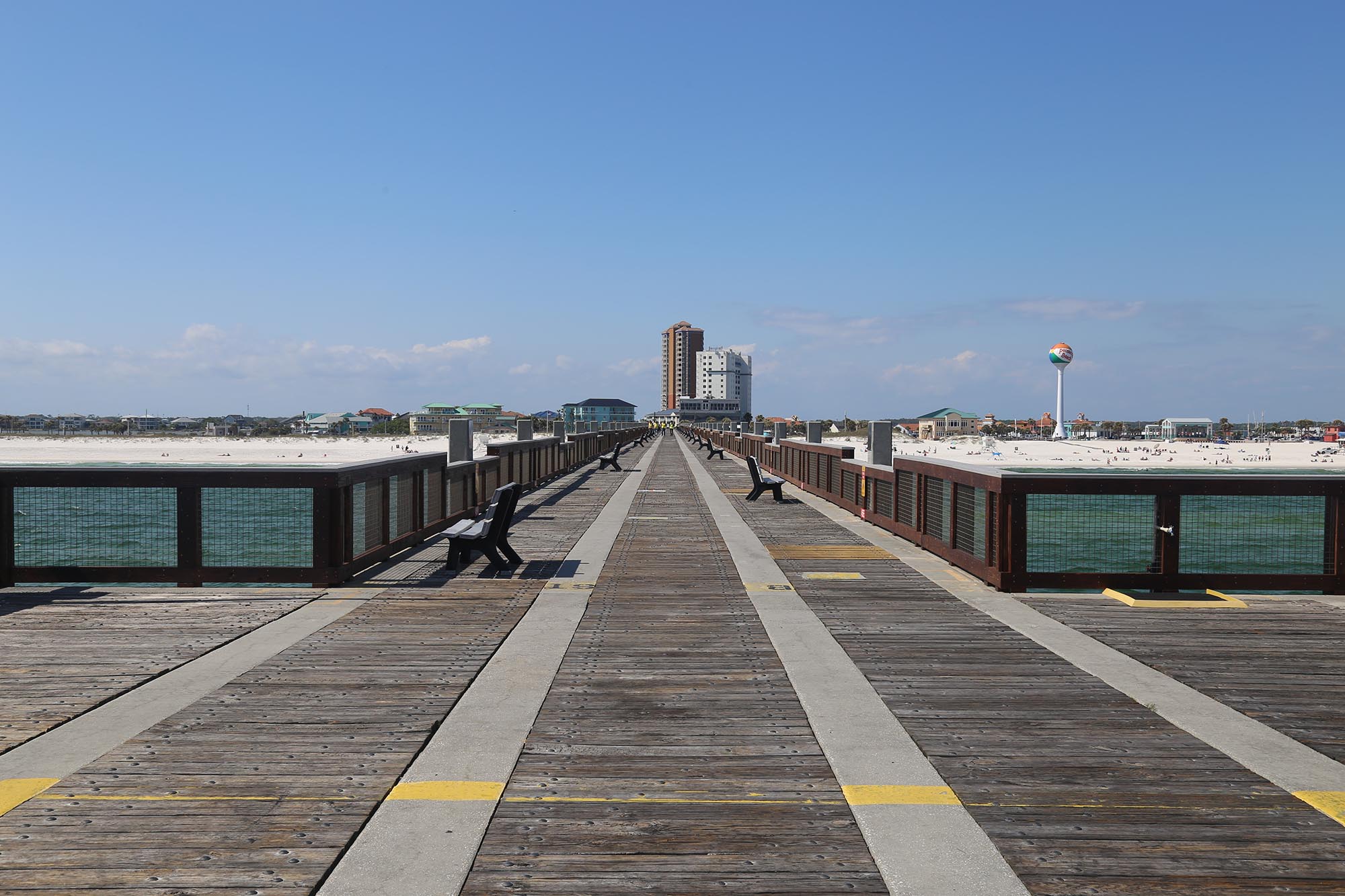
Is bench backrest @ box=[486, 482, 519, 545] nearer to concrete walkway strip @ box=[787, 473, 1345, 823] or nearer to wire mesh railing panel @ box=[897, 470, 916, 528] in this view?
concrete walkway strip @ box=[787, 473, 1345, 823]

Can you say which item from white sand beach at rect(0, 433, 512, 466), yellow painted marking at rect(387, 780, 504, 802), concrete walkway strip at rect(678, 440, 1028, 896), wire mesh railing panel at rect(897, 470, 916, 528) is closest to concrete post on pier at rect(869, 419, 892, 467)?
wire mesh railing panel at rect(897, 470, 916, 528)

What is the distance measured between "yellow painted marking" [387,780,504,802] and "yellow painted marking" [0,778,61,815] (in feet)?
5.84

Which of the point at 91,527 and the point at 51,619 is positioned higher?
the point at 51,619

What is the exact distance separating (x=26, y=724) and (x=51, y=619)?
3.44 m

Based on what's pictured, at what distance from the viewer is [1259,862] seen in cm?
384

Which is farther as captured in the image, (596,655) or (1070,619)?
(1070,619)

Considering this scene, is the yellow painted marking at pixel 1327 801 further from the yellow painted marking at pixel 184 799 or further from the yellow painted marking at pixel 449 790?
the yellow painted marking at pixel 184 799

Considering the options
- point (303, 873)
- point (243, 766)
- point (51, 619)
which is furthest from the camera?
point (51, 619)

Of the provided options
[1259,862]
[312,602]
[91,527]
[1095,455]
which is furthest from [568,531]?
[1095,455]

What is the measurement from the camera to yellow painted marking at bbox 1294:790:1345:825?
433cm

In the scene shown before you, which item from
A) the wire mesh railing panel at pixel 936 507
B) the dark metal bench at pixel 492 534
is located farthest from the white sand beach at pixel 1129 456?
the dark metal bench at pixel 492 534

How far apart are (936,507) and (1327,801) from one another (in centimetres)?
826

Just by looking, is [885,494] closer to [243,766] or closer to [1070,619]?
[1070,619]

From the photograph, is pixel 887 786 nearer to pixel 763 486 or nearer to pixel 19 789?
pixel 19 789
